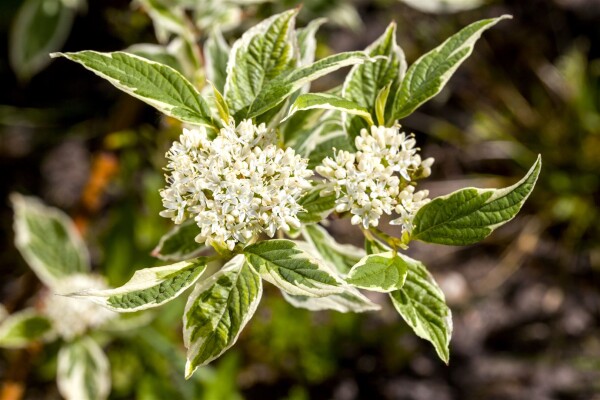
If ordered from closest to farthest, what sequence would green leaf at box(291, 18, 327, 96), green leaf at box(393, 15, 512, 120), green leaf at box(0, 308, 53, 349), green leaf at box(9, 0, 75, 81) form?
green leaf at box(393, 15, 512, 120), green leaf at box(291, 18, 327, 96), green leaf at box(0, 308, 53, 349), green leaf at box(9, 0, 75, 81)

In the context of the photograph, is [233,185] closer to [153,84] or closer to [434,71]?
[153,84]

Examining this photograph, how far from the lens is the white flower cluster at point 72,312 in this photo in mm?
1559

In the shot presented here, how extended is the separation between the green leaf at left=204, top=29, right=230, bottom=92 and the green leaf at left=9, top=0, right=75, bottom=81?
96 cm

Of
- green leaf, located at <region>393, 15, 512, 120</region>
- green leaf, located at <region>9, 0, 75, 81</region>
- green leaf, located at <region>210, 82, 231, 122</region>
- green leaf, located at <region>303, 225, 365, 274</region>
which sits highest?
green leaf, located at <region>393, 15, 512, 120</region>

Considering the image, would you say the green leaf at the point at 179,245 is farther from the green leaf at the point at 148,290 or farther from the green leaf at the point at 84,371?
the green leaf at the point at 84,371

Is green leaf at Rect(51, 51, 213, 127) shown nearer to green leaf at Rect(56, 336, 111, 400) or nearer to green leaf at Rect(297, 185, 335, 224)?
green leaf at Rect(297, 185, 335, 224)

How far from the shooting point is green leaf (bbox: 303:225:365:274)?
101 cm

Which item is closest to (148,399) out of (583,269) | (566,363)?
(566,363)

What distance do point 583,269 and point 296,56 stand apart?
1.87 m

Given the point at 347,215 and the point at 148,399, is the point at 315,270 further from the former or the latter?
the point at 148,399

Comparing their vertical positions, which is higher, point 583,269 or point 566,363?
point 583,269

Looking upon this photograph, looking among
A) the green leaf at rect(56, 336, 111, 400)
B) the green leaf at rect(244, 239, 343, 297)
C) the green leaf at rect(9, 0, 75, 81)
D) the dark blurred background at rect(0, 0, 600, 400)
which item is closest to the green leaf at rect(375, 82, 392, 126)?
the green leaf at rect(244, 239, 343, 297)

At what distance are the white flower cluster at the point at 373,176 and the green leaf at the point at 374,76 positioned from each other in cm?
9

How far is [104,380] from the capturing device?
5.28 feet
